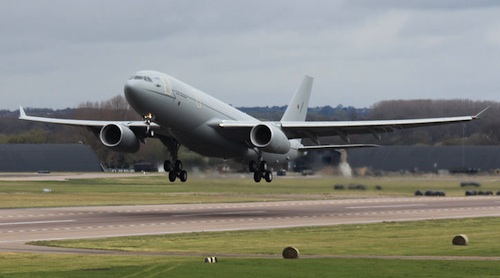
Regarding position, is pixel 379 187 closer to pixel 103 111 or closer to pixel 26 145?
pixel 103 111

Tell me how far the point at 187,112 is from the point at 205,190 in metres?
11.1

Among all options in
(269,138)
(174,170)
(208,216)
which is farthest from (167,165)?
(269,138)

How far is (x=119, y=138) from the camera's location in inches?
2648

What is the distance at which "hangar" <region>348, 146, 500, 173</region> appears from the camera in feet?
300

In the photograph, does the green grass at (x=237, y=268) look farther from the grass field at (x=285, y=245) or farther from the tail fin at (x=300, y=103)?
the tail fin at (x=300, y=103)

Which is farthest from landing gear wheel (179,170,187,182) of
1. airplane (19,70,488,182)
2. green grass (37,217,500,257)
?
green grass (37,217,500,257)

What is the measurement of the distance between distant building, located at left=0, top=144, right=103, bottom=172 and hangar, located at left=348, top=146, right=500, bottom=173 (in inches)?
2726

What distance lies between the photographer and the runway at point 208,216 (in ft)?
182

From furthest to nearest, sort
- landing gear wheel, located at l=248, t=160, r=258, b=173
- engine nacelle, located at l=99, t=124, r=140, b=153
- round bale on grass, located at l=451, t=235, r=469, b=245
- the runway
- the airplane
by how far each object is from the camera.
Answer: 1. landing gear wheel, located at l=248, t=160, r=258, b=173
2. engine nacelle, located at l=99, t=124, r=140, b=153
3. the airplane
4. the runway
5. round bale on grass, located at l=451, t=235, r=469, b=245

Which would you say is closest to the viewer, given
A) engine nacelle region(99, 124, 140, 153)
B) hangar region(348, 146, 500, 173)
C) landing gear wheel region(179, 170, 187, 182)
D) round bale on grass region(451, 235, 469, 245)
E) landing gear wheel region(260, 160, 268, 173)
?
round bale on grass region(451, 235, 469, 245)

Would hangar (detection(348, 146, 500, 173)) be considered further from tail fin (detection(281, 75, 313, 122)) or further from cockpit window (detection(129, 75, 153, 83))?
cockpit window (detection(129, 75, 153, 83))

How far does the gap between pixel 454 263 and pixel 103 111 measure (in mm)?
112277

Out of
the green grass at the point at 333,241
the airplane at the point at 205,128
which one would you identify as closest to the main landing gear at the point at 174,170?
the airplane at the point at 205,128

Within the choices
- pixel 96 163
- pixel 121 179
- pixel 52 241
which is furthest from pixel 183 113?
pixel 96 163
